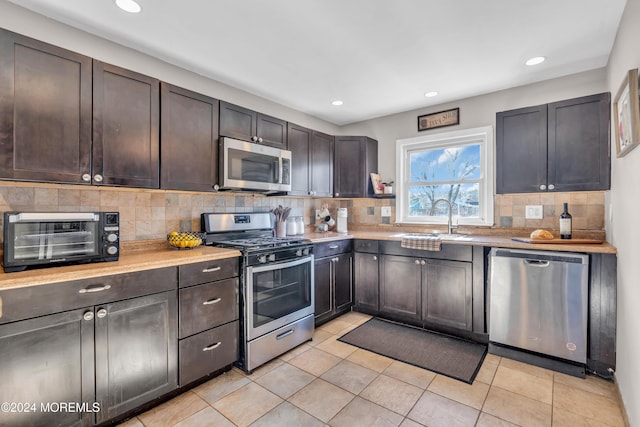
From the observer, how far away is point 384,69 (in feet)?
→ 8.71

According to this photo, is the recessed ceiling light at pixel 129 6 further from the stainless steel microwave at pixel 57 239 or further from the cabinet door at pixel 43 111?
the stainless steel microwave at pixel 57 239

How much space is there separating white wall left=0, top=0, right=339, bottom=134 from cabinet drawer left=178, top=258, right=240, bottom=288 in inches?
62.9

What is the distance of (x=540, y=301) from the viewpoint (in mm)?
2365

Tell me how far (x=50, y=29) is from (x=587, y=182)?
402 cm

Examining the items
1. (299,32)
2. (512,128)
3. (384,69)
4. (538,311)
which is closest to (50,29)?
(299,32)

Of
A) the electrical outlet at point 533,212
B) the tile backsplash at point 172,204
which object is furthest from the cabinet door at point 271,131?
the electrical outlet at point 533,212

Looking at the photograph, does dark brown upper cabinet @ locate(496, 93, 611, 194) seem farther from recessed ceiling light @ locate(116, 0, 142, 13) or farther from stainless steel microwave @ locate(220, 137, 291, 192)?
recessed ceiling light @ locate(116, 0, 142, 13)

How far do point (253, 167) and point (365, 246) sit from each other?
1491mm

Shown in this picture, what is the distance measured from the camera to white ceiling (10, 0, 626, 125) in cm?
184

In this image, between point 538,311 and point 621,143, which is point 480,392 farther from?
point 621,143

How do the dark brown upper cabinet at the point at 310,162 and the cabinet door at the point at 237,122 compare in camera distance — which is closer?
the cabinet door at the point at 237,122

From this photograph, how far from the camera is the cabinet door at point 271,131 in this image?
2.89 metres

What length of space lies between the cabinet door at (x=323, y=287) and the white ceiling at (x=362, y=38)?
1796 mm

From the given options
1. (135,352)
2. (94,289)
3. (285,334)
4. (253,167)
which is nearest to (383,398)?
(285,334)
